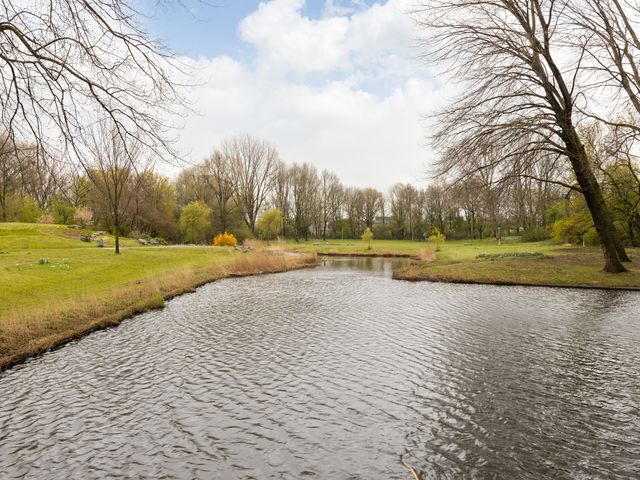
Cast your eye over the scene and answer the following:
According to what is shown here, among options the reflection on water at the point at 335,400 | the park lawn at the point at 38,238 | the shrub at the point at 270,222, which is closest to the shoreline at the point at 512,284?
the reflection on water at the point at 335,400

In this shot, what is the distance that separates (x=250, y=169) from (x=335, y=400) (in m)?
62.2

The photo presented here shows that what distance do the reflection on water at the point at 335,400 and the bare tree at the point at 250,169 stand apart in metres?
53.9

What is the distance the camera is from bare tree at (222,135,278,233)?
6425cm

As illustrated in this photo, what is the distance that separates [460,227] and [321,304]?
68.7 metres

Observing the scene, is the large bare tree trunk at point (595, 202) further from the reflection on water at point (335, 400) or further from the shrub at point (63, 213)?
the shrub at point (63, 213)

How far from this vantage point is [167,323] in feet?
43.3

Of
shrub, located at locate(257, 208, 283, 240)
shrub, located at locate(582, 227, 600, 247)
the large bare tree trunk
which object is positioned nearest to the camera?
the large bare tree trunk

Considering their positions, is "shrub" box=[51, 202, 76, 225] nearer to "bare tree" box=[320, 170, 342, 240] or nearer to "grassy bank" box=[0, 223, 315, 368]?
"grassy bank" box=[0, 223, 315, 368]

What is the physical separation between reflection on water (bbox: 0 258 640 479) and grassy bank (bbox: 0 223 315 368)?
1.07 m

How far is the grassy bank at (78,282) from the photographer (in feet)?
36.2

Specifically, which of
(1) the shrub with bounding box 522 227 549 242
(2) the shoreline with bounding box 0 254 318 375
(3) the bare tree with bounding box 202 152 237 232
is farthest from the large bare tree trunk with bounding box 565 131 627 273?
(3) the bare tree with bounding box 202 152 237 232

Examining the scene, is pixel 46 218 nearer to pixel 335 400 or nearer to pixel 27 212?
pixel 27 212

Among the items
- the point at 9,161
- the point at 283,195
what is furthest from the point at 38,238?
the point at 283,195

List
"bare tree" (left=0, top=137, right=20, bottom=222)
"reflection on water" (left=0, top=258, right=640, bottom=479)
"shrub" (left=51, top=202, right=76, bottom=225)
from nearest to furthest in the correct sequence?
"reflection on water" (left=0, top=258, right=640, bottom=479) → "bare tree" (left=0, top=137, right=20, bottom=222) → "shrub" (left=51, top=202, right=76, bottom=225)
